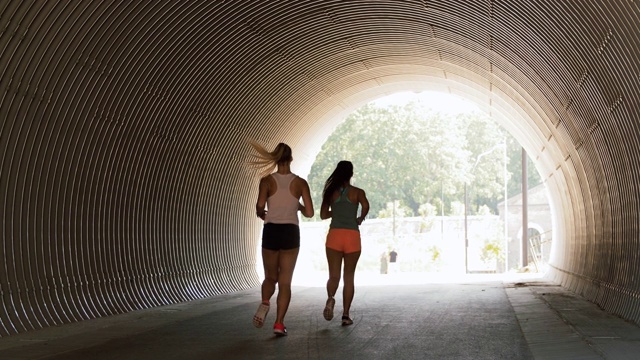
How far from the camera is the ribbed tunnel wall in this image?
444 inches

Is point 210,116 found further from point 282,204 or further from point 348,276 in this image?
point 282,204

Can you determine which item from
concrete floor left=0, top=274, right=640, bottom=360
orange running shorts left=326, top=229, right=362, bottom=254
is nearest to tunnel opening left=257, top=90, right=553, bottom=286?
concrete floor left=0, top=274, right=640, bottom=360

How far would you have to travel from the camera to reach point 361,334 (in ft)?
36.5

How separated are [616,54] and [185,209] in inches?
364

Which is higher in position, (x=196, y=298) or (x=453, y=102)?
(x=453, y=102)

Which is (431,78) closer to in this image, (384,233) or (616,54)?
(616,54)

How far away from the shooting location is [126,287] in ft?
48.4

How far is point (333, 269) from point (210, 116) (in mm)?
6605

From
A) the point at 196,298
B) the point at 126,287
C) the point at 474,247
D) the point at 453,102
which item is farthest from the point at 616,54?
the point at 453,102

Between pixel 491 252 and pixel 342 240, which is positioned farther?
pixel 491 252

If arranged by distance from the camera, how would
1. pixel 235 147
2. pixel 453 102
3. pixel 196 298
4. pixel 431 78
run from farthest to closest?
pixel 453 102 < pixel 431 78 < pixel 235 147 < pixel 196 298

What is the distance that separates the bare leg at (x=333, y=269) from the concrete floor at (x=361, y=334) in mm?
422

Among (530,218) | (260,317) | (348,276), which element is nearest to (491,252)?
(530,218)

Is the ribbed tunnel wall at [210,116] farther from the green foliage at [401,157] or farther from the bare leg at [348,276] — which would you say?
the green foliage at [401,157]
